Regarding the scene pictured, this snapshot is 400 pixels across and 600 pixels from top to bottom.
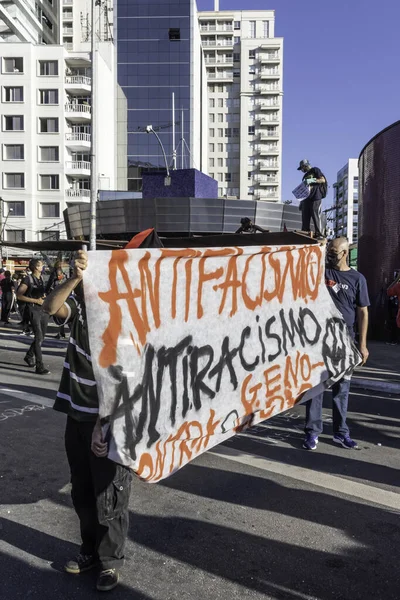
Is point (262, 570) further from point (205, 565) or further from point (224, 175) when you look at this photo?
point (224, 175)

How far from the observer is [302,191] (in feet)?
31.7

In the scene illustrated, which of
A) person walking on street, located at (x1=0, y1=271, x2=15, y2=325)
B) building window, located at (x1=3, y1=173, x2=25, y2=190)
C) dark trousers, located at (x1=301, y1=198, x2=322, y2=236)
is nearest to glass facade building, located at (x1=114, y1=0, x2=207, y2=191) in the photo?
building window, located at (x1=3, y1=173, x2=25, y2=190)

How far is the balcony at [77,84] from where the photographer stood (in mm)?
52406

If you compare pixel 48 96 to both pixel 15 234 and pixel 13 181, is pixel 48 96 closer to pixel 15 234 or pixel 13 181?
pixel 13 181

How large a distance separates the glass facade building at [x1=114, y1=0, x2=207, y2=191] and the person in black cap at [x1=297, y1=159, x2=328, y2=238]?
195 ft

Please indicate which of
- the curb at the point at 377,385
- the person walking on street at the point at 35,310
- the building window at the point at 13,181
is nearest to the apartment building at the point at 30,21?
the building window at the point at 13,181

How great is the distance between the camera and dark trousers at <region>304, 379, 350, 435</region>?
4840 millimetres

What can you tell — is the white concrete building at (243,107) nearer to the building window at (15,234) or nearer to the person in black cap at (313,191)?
the building window at (15,234)

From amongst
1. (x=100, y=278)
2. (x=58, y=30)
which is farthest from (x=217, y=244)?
(x=58, y=30)

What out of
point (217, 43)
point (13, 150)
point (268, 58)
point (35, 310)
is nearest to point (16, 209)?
point (13, 150)

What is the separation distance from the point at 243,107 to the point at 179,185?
281 ft

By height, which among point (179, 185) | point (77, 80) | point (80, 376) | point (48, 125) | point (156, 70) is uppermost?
point (156, 70)

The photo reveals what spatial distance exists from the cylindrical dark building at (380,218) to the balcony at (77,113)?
145 ft

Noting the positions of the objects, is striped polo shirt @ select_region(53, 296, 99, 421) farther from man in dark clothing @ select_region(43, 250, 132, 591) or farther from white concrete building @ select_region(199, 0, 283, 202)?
white concrete building @ select_region(199, 0, 283, 202)
